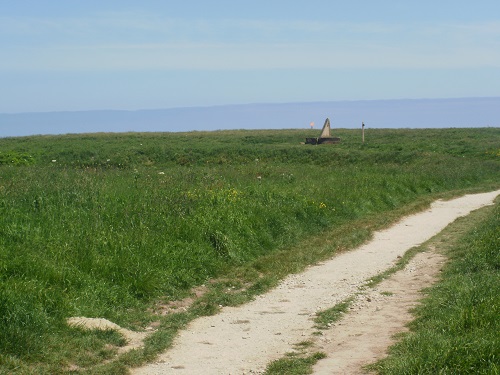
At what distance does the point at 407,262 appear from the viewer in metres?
12.8

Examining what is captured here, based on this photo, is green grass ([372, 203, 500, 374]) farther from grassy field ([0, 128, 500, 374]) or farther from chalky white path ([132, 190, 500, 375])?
grassy field ([0, 128, 500, 374])

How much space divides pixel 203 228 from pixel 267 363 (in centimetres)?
593

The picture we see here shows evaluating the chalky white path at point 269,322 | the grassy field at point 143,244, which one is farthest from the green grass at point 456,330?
the grassy field at point 143,244

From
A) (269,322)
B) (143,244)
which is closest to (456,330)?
(269,322)

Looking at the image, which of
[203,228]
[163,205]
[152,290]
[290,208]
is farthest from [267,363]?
[290,208]

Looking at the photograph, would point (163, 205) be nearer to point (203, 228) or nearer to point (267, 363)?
point (203, 228)

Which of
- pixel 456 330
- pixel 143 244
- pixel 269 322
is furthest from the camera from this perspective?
pixel 143 244

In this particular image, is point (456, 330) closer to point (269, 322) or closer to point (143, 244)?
point (269, 322)

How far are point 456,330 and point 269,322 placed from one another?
256cm

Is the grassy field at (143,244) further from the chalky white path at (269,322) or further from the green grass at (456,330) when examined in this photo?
the green grass at (456,330)

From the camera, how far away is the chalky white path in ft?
23.9

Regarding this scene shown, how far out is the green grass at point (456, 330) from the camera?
616 centimetres

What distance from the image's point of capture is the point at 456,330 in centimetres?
716

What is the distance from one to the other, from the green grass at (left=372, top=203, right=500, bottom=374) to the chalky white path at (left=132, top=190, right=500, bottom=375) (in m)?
1.33
